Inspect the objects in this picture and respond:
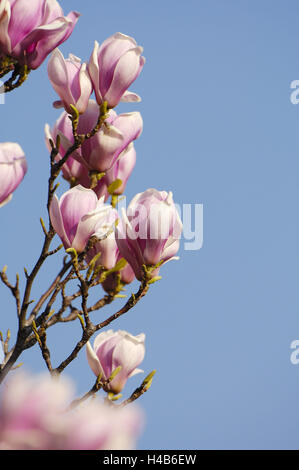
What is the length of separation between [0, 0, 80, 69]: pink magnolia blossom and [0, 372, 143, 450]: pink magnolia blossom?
4.72 feet

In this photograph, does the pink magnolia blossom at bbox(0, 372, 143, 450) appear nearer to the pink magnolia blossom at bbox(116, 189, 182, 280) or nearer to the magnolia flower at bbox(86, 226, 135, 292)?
the pink magnolia blossom at bbox(116, 189, 182, 280)

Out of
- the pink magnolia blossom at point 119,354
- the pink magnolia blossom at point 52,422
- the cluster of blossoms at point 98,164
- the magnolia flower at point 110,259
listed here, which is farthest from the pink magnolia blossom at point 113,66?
the pink magnolia blossom at point 52,422

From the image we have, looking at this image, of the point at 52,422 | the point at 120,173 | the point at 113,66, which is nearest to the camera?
the point at 52,422

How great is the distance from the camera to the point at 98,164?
217 centimetres

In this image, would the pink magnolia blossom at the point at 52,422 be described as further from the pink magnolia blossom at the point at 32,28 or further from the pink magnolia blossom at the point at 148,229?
the pink magnolia blossom at the point at 32,28

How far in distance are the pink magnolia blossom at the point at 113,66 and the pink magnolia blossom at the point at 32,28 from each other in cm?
15

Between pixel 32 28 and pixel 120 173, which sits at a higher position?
pixel 32 28

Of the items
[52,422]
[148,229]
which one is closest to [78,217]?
[148,229]

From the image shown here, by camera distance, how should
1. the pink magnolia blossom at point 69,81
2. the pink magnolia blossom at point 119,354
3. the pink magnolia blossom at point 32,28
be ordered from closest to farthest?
the pink magnolia blossom at point 32,28
the pink magnolia blossom at point 69,81
the pink magnolia blossom at point 119,354

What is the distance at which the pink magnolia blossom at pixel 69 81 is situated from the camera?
2.06 metres

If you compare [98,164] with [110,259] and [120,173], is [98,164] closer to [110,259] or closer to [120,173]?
[120,173]

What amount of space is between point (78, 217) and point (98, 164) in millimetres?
290

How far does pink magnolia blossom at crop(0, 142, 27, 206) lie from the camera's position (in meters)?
1.73

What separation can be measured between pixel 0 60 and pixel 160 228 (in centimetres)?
78
